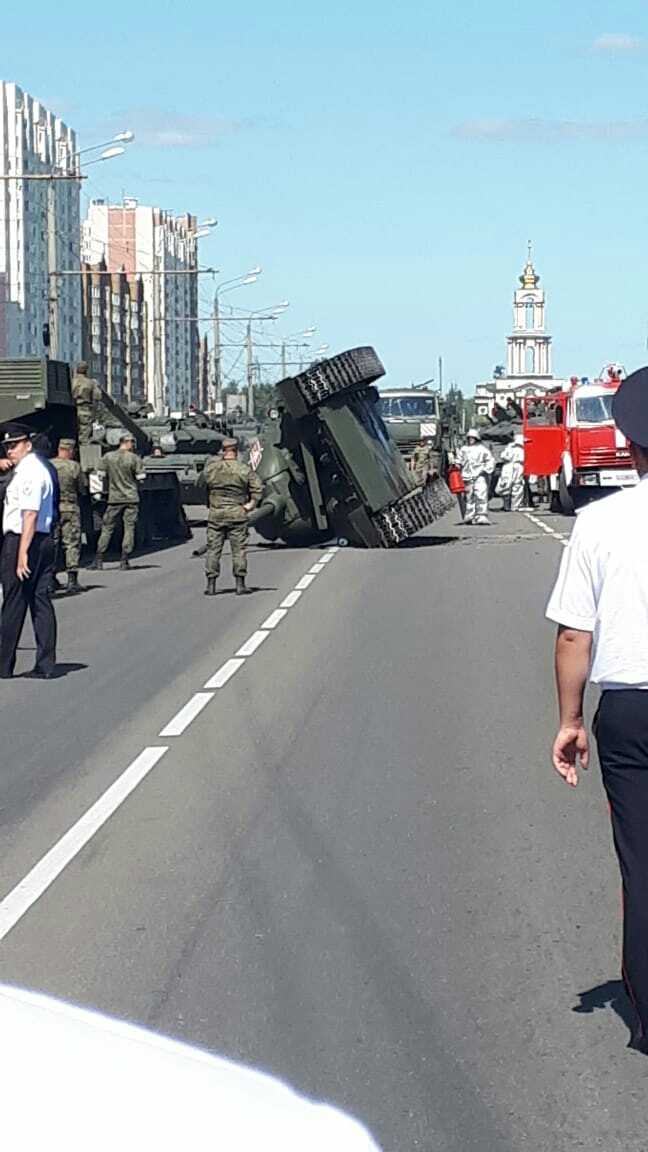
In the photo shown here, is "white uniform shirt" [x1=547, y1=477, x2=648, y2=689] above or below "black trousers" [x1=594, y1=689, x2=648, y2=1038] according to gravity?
above

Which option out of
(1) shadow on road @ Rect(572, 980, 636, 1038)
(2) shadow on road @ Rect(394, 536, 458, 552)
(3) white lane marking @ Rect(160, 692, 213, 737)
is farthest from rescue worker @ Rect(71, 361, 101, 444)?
(1) shadow on road @ Rect(572, 980, 636, 1038)

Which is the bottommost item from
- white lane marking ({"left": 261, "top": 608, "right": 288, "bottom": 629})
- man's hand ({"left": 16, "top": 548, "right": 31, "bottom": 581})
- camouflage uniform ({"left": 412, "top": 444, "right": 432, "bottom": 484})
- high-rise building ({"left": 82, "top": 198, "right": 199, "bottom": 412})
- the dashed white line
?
the dashed white line

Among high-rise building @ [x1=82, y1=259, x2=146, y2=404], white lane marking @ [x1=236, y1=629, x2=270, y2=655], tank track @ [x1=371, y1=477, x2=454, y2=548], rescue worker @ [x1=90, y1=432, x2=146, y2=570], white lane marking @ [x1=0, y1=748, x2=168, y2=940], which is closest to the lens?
white lane marking @ [x1=0, y1=748, x2=168, y2=940]

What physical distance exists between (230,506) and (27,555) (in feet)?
26.2

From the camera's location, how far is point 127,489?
25.7m

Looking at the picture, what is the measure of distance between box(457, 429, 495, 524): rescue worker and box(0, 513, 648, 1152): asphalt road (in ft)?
68.1

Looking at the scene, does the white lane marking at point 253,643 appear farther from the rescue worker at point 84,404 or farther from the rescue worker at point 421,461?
the rescue worker at point 421,461

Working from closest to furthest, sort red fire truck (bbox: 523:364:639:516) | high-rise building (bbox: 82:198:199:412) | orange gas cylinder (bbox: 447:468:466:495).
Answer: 1. red fire truck (bbox: 523:364:639:516)
2. orange gas cylinder (bbox: 447:468:466:495)
3. high-rise building (bbox: 82:198:199:412)

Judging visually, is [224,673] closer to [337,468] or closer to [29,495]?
[29,495]

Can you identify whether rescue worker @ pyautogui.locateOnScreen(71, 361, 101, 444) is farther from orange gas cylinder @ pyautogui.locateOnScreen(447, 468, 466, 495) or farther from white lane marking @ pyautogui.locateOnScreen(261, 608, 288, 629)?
orange gas cylinder @ pyautogui.locateOnScreen(447, 468, 466, 495)

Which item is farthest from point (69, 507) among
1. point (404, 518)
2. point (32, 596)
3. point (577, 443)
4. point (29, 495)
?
point (577, 443)

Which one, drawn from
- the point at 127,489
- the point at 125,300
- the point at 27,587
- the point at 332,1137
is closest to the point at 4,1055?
the point at 332,1137

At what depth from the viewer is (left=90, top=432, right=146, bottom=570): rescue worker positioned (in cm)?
2553

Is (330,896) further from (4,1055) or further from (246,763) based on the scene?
(4,1055)
